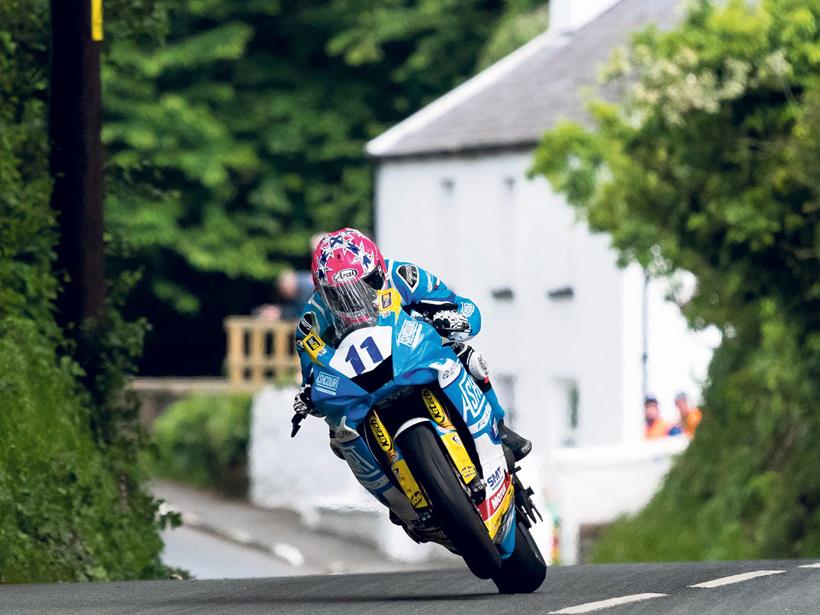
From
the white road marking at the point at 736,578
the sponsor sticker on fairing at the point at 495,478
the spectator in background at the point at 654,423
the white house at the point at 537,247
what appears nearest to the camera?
the sponsor sticker on fairing at the point at 495,478

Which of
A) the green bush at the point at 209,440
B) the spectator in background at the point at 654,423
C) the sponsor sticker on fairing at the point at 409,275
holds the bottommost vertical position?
the green bush at the point at 209,440

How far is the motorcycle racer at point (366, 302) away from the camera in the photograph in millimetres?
10008

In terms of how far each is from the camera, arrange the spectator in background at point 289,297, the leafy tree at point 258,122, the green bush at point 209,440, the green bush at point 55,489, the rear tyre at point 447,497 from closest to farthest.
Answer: the rear tyre at point 447,497 → the green bush at point 55,489 → the spectator in background at point 289,297 → the green bush at point 209,440 → the leafy tree at point 258,122

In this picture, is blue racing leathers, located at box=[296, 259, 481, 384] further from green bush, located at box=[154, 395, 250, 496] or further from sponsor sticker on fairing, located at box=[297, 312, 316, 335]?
green bush, located at box=[154, 395, 250, 496]

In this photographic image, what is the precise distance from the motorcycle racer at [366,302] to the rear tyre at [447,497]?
56cm

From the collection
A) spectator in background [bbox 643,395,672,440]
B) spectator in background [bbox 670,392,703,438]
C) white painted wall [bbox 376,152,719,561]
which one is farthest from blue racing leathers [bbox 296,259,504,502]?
white painted wall [bbox 376,152,719,561]

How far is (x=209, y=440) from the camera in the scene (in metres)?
42.0

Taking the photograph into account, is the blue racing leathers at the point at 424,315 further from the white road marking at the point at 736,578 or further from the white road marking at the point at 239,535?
the white road marking at the point at 239,535

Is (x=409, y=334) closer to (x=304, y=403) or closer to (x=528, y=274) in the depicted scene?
(x=304, y=403)

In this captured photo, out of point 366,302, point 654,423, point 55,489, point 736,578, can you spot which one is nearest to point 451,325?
point 366,302

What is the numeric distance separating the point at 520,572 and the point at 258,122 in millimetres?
38344

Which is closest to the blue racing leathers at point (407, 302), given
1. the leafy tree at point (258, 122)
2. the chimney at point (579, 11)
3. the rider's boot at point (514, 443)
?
the rider's boot at point (514, 443)

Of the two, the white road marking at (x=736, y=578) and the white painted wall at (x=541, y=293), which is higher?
the white painted wall at (x=541, y=293)

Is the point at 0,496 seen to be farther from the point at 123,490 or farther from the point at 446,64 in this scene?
the point at 446,64
